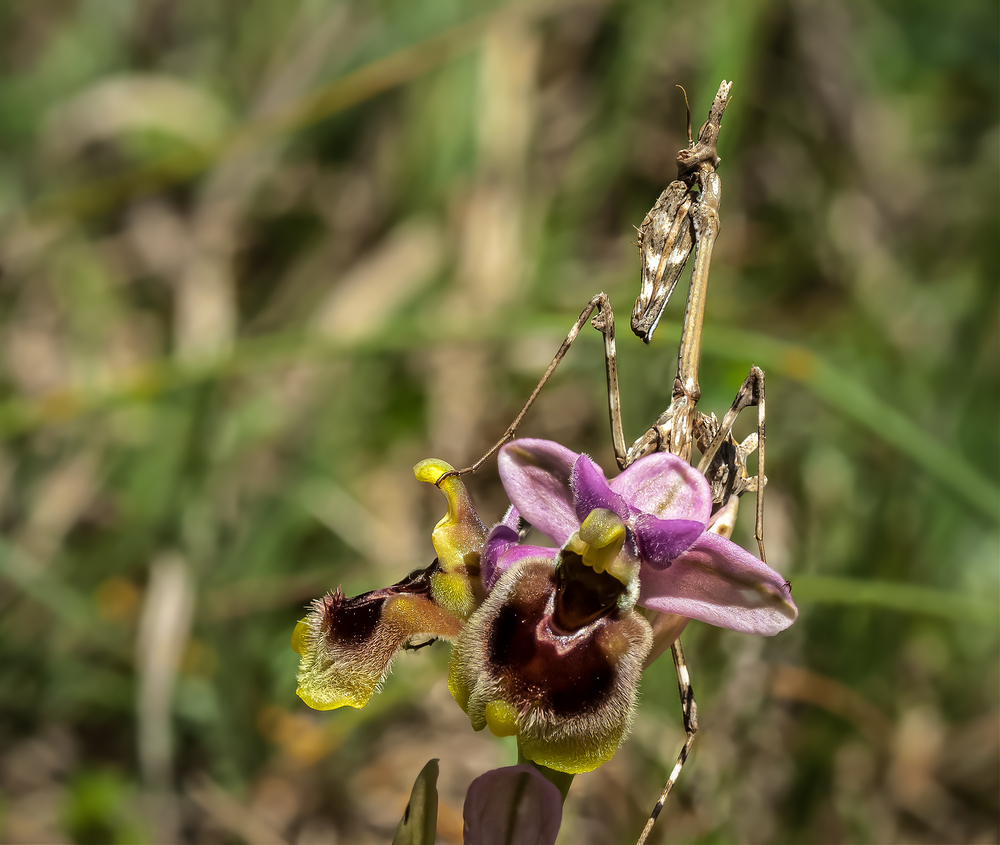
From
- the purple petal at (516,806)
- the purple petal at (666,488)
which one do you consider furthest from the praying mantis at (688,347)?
the purple petal at (516,806)

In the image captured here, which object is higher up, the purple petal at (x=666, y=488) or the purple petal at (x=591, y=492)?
the purple petal at (x=666, y=488)

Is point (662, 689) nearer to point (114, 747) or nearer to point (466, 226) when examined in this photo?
point (114, 747)

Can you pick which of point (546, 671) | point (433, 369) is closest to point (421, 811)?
point (546, 671)

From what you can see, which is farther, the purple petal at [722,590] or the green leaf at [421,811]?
the green leaf at [421,811]

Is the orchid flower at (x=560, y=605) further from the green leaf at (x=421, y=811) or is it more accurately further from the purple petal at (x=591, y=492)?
the green leaf at (x=421, y=811)

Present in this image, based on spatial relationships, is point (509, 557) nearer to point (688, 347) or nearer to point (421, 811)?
point (421, 811)

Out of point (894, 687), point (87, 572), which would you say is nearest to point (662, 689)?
point (894, 687)

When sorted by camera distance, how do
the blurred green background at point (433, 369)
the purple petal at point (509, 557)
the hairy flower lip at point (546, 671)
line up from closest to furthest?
the hairy flower lip at point (546, 671)
the purple petal at point (509, 557)
the blurred green background at point (433, 369)
